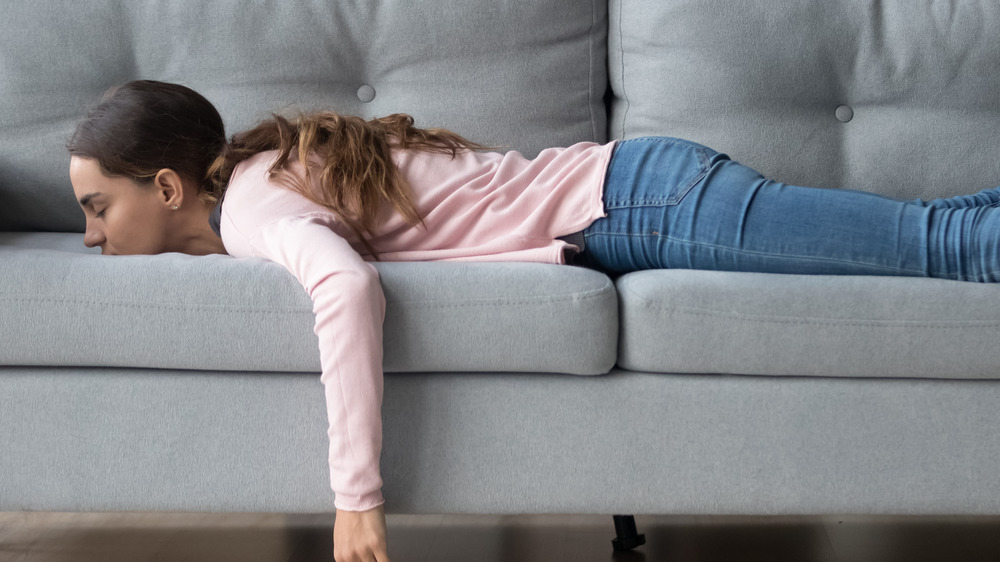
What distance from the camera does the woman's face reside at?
117cm

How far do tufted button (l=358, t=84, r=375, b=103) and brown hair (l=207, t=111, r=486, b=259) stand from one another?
331 mm

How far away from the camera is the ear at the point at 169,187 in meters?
1.18

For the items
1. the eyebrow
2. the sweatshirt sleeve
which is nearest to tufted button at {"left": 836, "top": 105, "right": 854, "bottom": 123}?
the sweatshirt sleeve

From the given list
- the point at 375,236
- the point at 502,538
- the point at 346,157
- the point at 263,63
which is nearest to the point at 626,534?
the point at 502,538

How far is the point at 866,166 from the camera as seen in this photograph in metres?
1.50

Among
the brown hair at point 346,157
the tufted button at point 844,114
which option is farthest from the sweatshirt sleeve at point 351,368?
the tufted button at point 844,114

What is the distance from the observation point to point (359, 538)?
34.4 inches

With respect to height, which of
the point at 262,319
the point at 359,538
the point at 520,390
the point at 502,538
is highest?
the point at 262,319

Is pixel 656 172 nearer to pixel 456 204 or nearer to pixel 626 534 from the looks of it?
pixel 456 204

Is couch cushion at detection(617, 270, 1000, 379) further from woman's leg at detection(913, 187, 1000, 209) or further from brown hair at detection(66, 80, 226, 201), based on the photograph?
brown hair at detection(66, 80, 226, 201)

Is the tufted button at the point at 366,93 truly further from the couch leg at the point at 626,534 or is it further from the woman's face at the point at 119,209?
the couch leg at the point at 626,534

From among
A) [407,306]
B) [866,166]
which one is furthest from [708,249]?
[866,166]

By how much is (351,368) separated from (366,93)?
83 centimetres

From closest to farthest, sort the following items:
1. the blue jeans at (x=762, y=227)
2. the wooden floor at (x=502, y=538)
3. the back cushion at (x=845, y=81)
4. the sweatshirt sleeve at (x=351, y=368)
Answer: the sweatshirt sleeve at (x=351, y=368) → the blue jeans at (x=762, y=227) → the wooden floor at (x=502, y=538) → the back cushion at (x=845, y=81)
